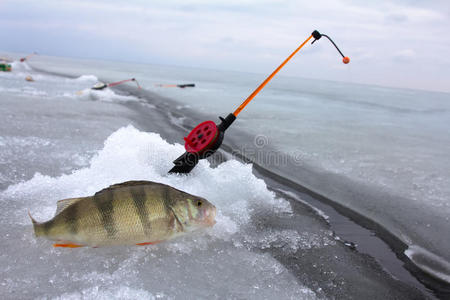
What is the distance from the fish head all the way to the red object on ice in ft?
2.87

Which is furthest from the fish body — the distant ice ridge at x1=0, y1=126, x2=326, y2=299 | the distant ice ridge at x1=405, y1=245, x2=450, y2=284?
the distant ice ridge at x1=405, y1=245, x2=450, y2=284

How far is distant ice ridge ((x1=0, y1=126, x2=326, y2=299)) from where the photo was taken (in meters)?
1.86

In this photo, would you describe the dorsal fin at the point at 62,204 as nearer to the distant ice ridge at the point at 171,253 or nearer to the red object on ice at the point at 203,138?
the distant ice ridge at the point at 171,253

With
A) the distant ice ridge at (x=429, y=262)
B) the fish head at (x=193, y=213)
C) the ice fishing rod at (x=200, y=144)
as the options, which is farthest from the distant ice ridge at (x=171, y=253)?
the distant ice ridge at (x=429, y=262)

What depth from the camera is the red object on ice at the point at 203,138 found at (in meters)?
2.98

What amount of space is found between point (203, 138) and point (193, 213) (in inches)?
41.9

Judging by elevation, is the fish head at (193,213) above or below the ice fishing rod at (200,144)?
below

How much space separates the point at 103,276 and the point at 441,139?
26.4 feet

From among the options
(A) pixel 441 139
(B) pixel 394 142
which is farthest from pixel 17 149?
(A) pixel 441 139

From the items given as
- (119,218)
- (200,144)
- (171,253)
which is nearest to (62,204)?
(119,218)

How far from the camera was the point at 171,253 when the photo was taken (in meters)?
2.17

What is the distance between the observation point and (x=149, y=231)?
1971mm

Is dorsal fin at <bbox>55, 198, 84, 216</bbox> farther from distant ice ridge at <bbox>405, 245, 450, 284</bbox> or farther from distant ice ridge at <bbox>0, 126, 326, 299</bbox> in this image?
distant ice ridge at <bbox>405, 245, 450, 284</bbox>

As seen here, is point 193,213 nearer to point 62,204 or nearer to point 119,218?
point 119,218
